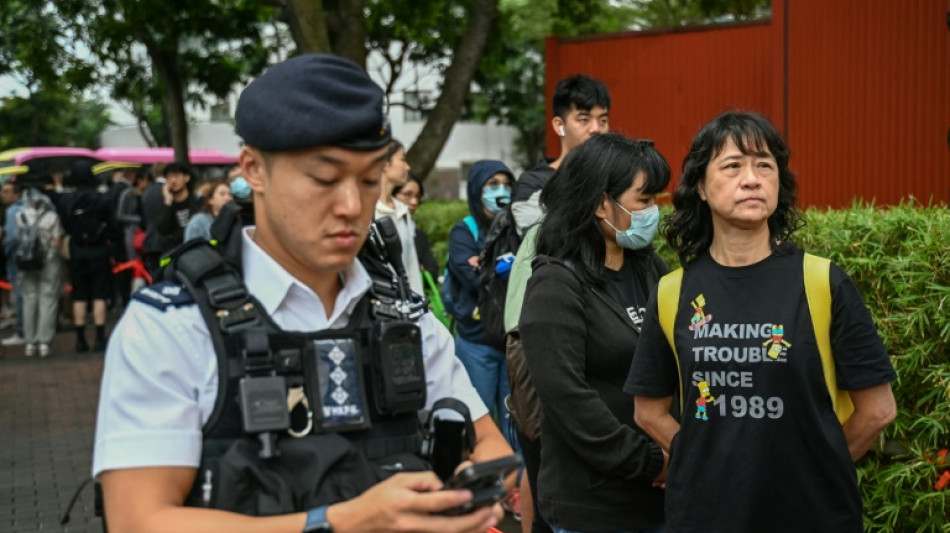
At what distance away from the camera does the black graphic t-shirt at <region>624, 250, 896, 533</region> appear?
3270 millimetres

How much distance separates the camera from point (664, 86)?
44.4 feet

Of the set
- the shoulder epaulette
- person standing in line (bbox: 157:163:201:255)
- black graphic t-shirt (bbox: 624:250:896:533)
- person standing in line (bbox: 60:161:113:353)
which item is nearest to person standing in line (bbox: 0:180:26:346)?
person standing in line (bbox: 60:161:113:353)

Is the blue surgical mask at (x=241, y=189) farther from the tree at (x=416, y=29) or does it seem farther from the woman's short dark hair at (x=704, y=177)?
the tree at (x=416, y=29)

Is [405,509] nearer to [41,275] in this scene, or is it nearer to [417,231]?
[417,231]

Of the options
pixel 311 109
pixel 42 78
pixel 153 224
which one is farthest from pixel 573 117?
pixel 42 78

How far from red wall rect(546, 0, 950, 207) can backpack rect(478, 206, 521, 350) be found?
6.11 meters

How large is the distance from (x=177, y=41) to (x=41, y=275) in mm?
5452

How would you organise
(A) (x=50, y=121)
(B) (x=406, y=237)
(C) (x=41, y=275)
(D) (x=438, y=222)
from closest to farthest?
(B) (x=406, y=237) → (D) (x=438, y=222) → (C) (x=41, y=275) → (A) (x=50, y=121)

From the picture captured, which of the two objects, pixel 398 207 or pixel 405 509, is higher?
pixel 398 207

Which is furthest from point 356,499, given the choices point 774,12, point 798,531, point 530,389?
point 774,12

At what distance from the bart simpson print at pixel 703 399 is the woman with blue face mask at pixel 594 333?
1.54ft

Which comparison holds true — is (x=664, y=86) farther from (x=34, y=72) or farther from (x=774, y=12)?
(x=34, y=72)

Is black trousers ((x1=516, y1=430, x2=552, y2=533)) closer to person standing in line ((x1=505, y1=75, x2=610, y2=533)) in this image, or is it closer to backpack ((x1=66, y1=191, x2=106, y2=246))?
person standing in line ((x1=505, y1=75, x2=610, y2=533))

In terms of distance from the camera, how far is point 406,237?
698 centimetres
